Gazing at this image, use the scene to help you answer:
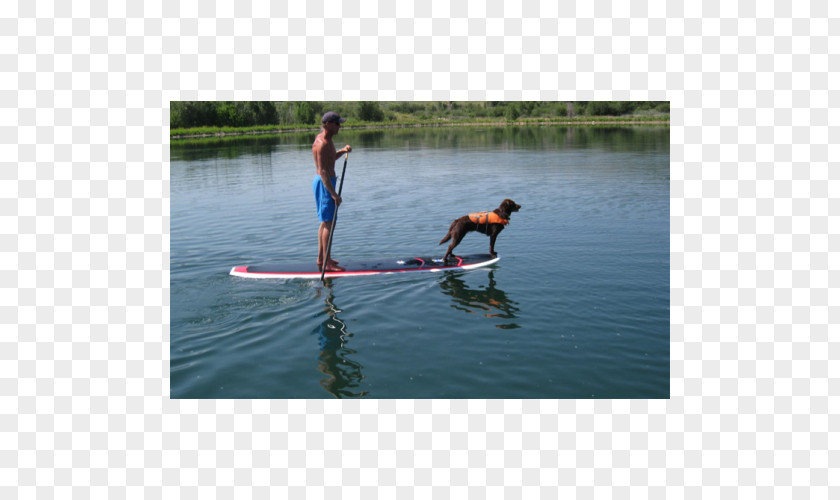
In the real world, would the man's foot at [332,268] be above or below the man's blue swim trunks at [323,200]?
below

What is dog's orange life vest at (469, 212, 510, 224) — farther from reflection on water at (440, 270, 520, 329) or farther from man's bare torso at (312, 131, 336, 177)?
man's bare torso at (312, 131, 336, 177)

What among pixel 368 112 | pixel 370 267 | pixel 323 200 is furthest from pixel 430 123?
pixel 323 200

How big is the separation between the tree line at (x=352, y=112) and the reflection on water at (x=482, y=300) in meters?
46.9

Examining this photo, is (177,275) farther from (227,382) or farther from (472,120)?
(472,120)

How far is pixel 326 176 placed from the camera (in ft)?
35.1

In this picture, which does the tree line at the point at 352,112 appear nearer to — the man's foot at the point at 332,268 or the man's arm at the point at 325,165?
the man's foot at the point at 332,268

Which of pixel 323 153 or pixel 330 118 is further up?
pixel 330 118

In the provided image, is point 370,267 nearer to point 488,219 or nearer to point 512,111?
point 488,219

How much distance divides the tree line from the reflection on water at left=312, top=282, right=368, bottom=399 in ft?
164

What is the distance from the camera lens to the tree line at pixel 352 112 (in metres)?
64.7

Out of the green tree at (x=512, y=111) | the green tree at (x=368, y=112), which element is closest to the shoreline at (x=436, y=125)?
the green tree at (x=512, y=111)

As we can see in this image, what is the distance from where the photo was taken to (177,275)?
38.8ft

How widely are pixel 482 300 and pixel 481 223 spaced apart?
248 centimetres

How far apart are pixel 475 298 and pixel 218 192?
17.0 metres
